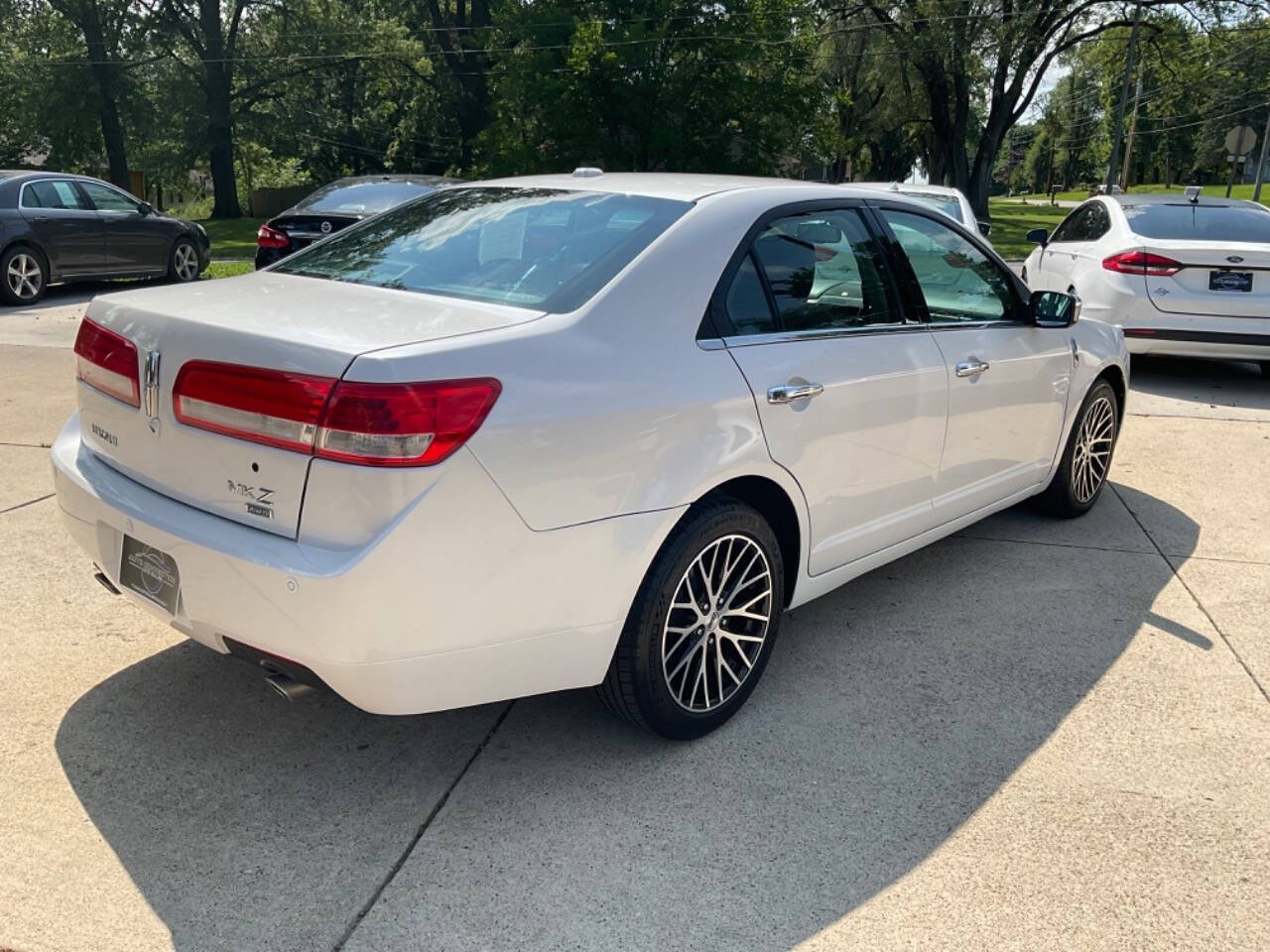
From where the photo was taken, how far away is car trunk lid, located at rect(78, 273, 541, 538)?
2641 mm

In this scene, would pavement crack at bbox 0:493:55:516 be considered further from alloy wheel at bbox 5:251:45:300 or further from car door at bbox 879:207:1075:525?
alloy wheel at bbox 5:251:45:300

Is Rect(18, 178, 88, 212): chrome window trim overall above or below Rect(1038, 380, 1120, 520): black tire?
above

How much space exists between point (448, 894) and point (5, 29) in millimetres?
39342

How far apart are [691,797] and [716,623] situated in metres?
0.52

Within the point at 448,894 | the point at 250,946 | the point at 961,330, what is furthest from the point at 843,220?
the point at 250,946

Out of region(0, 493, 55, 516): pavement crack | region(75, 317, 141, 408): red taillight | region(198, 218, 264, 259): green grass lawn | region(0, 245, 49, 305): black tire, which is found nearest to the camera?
region(75, 317, 141, 408): red taillight

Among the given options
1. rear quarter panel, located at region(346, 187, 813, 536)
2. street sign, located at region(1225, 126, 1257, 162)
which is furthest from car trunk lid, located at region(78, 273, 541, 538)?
street sign, located at region(1225, 126, 1257, 162)

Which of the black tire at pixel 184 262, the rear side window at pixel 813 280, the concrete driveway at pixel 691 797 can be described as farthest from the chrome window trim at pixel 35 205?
the rear side window at pixel 813 280

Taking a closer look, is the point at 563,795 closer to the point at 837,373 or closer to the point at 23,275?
the point at 837,373

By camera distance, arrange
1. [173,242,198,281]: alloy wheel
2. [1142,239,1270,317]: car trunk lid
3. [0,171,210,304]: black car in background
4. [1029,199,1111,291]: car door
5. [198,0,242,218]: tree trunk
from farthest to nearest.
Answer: [198,0,242,218]: tree trunk → [173,242,198,281]: alloy wheel → [0,171,210,304]: black car in background → [1029,199,1111,291]: car door → [1142,239,1270,317]: car trunk lid

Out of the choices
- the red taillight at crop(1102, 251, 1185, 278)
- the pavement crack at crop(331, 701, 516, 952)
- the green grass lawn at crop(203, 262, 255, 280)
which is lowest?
the pavement crack at crop(331, 701, 516, 952)

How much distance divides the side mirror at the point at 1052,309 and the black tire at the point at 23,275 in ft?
37.2

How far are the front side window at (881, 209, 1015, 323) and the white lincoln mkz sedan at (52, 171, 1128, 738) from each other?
46mm

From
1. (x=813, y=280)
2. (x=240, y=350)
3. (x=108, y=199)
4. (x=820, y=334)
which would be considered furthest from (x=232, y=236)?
(x=240, y=350)
